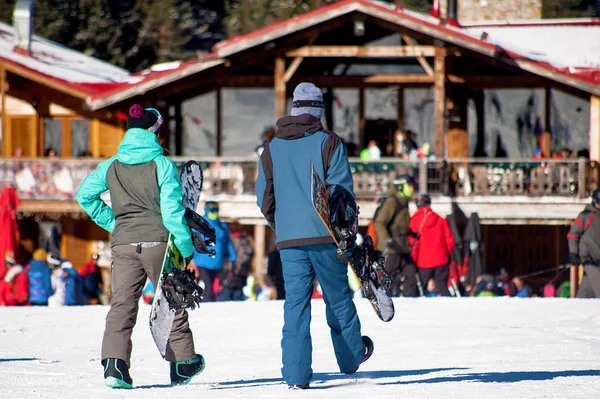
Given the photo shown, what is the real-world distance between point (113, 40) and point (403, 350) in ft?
153

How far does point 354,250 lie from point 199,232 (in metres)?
0.90

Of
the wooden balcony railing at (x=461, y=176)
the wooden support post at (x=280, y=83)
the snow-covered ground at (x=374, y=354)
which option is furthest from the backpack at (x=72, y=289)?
the wooden support post at (x=280, y=83)

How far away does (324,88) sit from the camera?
2608 cm

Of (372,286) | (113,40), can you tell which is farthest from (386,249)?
(113,40)

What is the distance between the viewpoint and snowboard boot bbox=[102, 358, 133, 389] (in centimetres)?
702

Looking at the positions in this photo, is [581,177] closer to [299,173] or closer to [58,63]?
[58,63]

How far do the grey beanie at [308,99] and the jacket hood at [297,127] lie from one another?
0.23 ft

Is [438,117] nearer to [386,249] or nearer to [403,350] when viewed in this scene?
[386,249]

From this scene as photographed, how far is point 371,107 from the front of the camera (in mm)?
26500

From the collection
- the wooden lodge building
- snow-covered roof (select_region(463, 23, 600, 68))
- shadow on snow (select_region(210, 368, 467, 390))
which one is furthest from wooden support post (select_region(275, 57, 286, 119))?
shadow on snow (select_region(210, 368, 467, 390))

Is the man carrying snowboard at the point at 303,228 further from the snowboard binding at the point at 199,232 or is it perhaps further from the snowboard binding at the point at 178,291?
the snowboard binding at the point at 178,291

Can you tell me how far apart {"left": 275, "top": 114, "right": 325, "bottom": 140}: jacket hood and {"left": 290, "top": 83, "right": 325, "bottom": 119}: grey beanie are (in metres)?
0.07

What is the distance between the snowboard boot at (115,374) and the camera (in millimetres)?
7016

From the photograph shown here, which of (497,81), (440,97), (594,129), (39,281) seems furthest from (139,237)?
(497,81)
